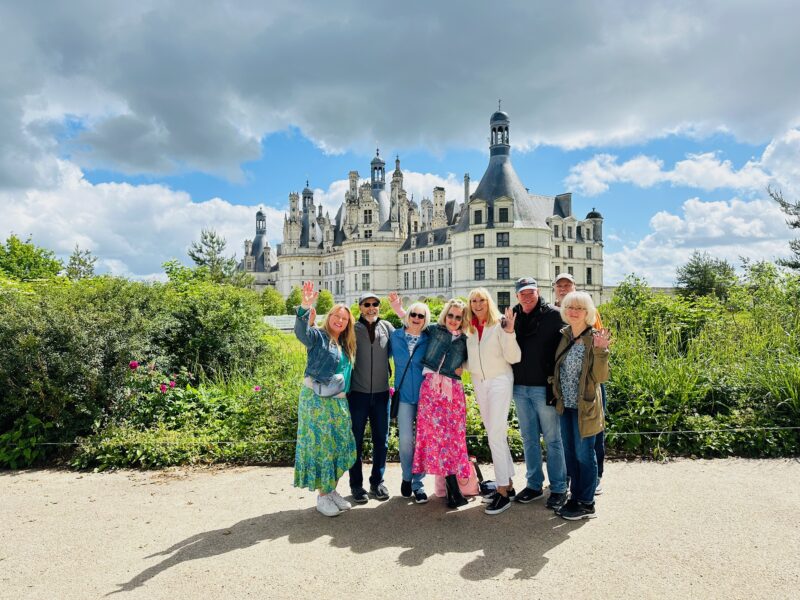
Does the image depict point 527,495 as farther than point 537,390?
Yes

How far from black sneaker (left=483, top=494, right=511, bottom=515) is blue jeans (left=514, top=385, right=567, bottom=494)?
34 cm

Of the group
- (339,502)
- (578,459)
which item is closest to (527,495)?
(578,459)

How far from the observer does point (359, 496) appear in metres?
4.80

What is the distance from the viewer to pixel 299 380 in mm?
7594

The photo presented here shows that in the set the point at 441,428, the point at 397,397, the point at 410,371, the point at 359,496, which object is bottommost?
the point at 359,496

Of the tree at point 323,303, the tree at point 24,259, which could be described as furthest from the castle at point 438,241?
the tree at point 24,259

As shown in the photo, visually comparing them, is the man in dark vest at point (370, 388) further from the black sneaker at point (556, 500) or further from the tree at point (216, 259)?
the tree at point (216, 259)

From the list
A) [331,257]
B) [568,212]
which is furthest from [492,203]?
[331,257]

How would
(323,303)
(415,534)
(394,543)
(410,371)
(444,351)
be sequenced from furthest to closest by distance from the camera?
(323,303) < (410,371) < (444,351) < (415,534) < (394,543)

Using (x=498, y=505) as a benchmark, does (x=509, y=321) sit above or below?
above

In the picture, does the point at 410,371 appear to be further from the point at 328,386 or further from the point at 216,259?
the point at 216,259

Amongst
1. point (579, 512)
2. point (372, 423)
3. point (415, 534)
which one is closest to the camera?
point (415, 534)

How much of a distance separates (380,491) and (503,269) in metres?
34.9

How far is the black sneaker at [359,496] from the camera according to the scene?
4770mm
